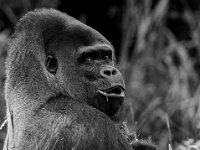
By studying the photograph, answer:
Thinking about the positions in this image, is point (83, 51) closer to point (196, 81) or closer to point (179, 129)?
point (179, 129)

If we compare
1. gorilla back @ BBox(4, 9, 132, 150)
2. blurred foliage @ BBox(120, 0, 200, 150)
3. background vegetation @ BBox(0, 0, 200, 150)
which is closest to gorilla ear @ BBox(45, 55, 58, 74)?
gorilla back @ BBox(4, 9, 132, 150)

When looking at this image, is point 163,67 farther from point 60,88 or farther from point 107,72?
point 60,88

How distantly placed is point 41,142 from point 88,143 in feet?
1.15

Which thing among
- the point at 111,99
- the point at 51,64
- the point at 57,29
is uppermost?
the point at 57,29

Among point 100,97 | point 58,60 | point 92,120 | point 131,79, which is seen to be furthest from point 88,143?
point 131,79

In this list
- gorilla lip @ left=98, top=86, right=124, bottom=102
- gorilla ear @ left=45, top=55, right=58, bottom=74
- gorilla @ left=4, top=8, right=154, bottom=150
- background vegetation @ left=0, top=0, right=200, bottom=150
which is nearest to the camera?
gorilla @ left=4, top=8, right=154, bottom=150

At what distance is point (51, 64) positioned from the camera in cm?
430

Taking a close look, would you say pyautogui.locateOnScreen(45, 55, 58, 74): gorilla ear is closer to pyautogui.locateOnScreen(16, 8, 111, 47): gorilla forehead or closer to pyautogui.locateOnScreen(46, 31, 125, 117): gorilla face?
pyautogui.locateOnScreen(46, 31, 125, 117): gorilla face

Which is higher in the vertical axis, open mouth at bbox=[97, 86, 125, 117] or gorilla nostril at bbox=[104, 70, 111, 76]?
gorilla nostril at bbox=[104, 70, 111, 76]

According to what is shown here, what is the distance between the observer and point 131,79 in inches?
301

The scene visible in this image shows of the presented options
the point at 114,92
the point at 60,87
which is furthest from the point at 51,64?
the point at 114,92

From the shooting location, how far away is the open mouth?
4.15 metres

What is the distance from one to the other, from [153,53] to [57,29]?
3923 millimetres

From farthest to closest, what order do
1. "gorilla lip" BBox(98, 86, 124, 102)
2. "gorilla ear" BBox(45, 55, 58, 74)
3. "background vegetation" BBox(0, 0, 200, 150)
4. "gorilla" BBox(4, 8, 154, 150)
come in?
"background vegetation" BBox(0, 0, 200, 150) < "gorilla ear" BBox(45, 55, 58, 74) < "gorilla lip" BBox(98, 86, 124, 102) < "gorilla" BBox(4, 8, 154, 150)
